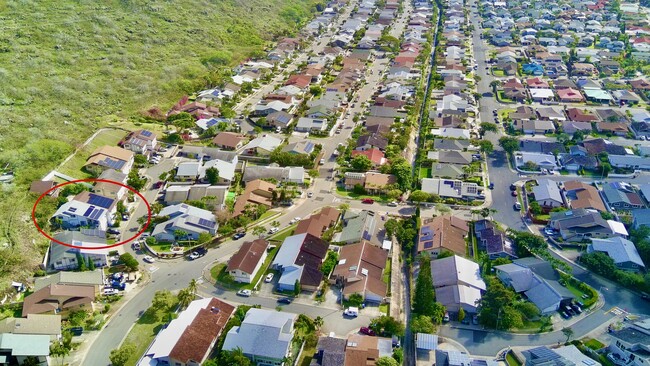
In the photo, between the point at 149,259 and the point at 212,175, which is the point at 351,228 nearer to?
the point at 212,175

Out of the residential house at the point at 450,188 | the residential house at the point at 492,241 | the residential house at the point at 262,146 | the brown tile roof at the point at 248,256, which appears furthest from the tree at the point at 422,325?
the residential house at the point at 262,146

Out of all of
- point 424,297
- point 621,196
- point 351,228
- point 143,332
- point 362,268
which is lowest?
point 621,196

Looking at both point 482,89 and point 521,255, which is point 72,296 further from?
point 482,89

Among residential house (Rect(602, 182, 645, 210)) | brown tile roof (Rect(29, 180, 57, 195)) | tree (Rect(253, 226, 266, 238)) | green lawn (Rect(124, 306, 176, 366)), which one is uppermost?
brown tile roof (Rect(29, 180, 57, 195))

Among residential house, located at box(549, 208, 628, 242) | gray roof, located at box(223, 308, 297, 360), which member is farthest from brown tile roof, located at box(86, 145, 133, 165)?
residential house, located at box(549, 208, 628, 242)

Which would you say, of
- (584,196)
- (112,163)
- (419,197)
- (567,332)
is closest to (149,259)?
(112,163)

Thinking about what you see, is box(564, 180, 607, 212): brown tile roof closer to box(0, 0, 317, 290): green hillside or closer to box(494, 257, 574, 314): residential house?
box(494, 257, 574, 314): residential house

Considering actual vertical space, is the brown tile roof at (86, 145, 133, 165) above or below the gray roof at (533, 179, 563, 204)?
above
